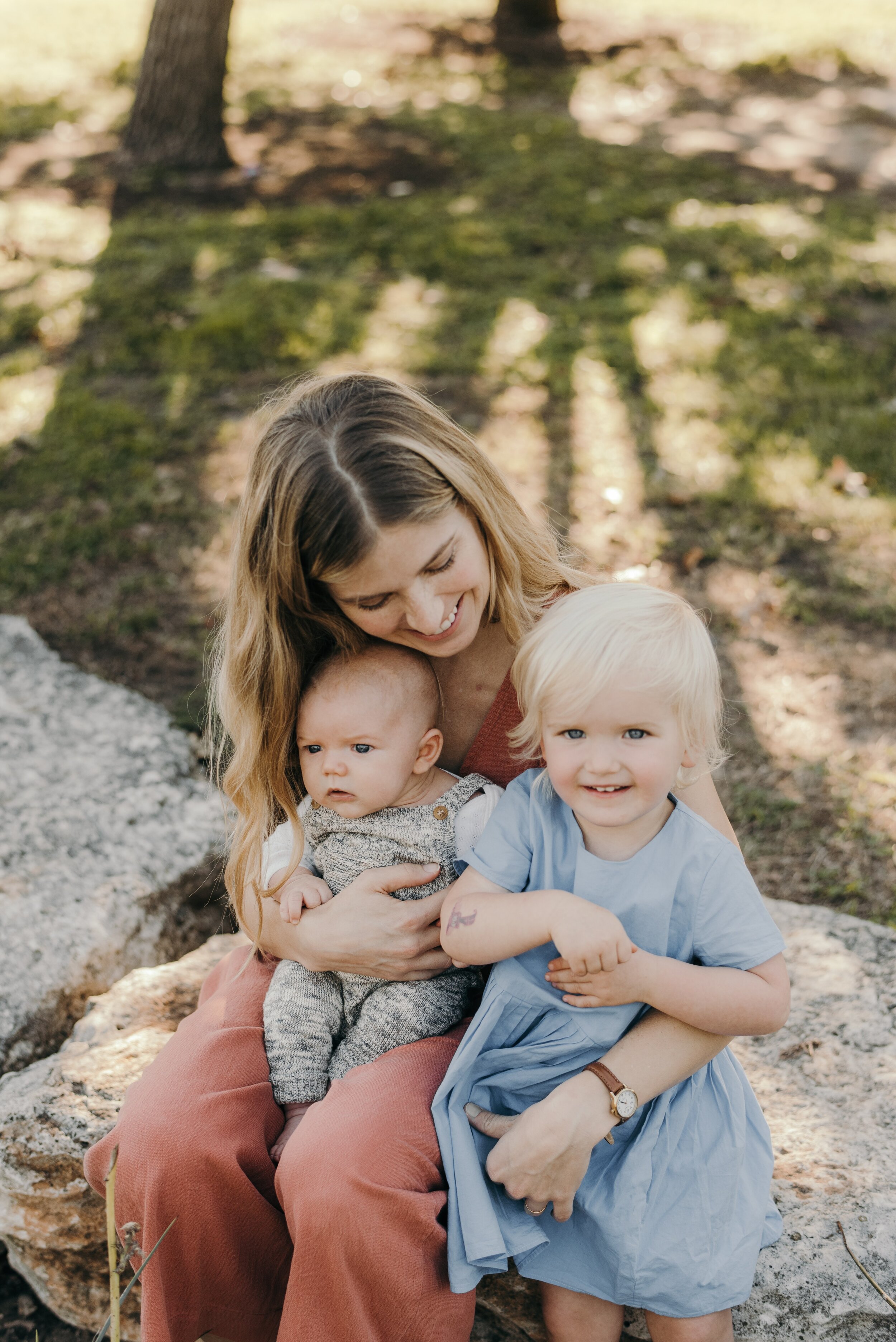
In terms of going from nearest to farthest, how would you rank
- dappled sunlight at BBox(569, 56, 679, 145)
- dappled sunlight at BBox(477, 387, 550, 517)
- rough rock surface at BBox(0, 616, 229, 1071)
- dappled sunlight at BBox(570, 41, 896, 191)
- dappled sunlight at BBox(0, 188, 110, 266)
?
rough rock surface at BBox(0, 616, 229, 1071) → dappled sunlight at BBox(477, 387, 550, 517) → dappled sunlight at BBox(0, 188, 110, 266) → dappled sunlight at BBox(570, 41, 896, 191) → dappled sunlight at BBox(569, 56, 679, 145)

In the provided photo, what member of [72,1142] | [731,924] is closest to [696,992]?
[731,924]

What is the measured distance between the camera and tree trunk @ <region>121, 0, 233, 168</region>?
21.3ft

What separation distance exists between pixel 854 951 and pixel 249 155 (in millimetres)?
6864

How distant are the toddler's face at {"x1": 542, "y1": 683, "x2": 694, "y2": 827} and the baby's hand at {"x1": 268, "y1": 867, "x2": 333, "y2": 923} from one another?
0.60 m

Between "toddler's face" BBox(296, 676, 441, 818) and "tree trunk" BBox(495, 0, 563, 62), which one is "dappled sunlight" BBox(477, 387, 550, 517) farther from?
"tree trunk" BBox(495, 0, 563, 62)

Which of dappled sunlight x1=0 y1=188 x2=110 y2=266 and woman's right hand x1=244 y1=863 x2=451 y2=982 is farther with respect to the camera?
dappled sunlight x1=0 y1=188 x2=110 y2=266

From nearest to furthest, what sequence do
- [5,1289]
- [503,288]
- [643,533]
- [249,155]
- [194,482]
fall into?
[5,1289]
[643,533]
[194,482]
[503,288]
[249,155]

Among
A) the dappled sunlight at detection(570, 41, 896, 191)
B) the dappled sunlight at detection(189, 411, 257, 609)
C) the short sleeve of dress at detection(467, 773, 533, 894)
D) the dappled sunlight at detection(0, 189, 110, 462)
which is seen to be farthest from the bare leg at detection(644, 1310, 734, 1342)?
the dappled sunlight at detection(570, 41, 896, 191)

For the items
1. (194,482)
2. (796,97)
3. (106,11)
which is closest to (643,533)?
(194,482)

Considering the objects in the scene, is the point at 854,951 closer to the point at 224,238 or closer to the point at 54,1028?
the point at 54,1028

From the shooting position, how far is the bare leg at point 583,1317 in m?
1.83

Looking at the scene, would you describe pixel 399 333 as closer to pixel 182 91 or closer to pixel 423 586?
pixel 182 91

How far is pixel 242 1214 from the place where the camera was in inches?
72.5

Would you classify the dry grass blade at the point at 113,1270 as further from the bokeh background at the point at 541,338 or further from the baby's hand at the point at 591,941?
the bokeh background at the point at 541,338
